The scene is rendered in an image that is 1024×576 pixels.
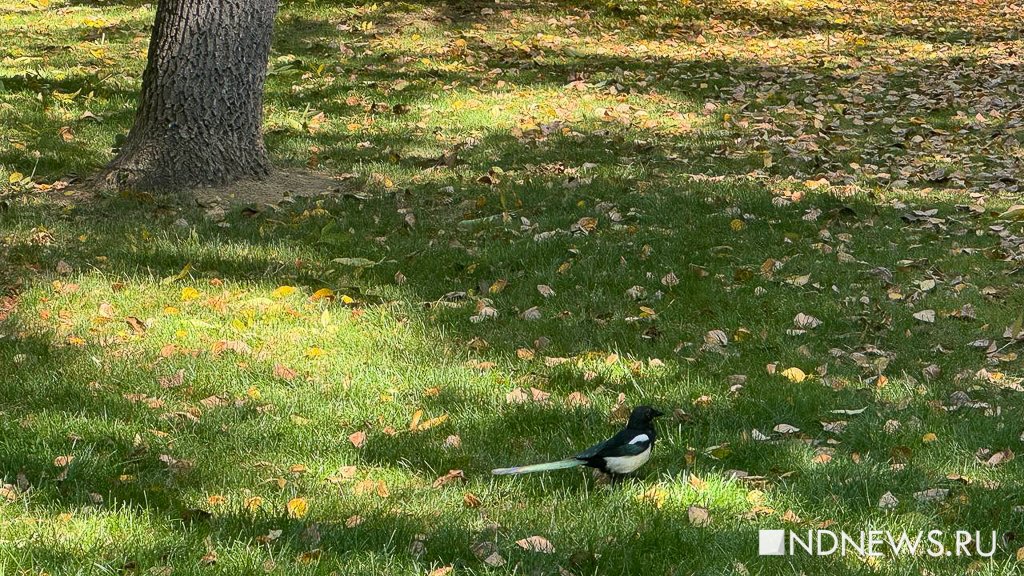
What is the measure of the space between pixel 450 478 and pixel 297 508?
23.3 inches

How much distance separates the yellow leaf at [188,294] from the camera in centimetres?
598

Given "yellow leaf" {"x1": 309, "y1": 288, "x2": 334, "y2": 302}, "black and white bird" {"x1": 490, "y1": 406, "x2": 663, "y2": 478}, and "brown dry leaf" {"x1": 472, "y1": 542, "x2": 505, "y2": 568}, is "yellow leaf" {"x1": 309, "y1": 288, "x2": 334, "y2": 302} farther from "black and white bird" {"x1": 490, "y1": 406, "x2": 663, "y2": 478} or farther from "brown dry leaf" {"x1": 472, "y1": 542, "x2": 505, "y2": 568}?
"brown dry leaf" {"x1": 472, "y1": 542, "x2": 505, "y2": 568}

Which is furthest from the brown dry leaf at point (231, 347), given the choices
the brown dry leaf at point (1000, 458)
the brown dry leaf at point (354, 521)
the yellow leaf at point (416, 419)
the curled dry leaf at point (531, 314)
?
the brown dry leaf at point (1000, 458)

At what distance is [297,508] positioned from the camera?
385cm

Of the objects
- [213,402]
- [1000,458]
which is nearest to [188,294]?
[213,402]

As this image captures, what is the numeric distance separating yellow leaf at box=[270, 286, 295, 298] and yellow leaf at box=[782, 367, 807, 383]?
8.64 ft

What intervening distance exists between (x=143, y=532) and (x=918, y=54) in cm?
1223

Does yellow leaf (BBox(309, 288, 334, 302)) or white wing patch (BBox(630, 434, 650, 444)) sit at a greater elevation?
white wing patch (BBox(630, 434, 650, 444))

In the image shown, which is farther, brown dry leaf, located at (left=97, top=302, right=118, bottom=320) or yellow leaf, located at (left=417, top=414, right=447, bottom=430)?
brown dry leaf, located at (left=97, top=302, right=118, bottom=320)

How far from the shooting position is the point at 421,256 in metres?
6.84

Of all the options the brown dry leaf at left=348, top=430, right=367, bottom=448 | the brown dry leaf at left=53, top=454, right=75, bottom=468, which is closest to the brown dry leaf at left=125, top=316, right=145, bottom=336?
the brown dry leaf at left=53, top=454, right=75, bottom=468

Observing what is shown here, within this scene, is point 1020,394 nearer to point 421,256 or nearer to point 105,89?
point 421,256

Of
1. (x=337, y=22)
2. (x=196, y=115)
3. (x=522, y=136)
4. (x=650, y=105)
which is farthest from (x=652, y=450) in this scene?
(x=337, y=22)

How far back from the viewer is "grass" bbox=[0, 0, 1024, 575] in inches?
150
